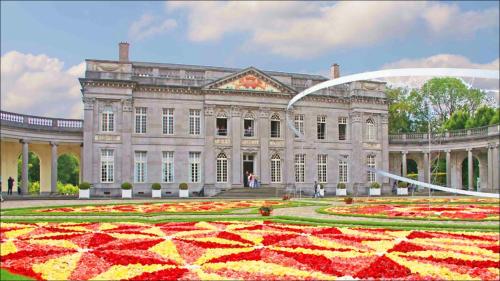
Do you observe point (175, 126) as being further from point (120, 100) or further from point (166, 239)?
point (166, 239)

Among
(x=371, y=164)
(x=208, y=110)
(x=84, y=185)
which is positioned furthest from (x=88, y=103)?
(x=371, y=164)

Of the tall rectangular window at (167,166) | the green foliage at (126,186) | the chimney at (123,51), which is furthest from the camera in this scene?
the chimney at (123,51)

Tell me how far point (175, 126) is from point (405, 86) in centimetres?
3484

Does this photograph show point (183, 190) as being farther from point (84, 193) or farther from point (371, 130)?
point (371, 130)

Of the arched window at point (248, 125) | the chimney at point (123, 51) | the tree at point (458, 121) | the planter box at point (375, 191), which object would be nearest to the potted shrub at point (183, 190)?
the arched window at point (248, 125)

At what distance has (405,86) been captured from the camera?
66.6m

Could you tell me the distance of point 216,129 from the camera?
4391 centimetres

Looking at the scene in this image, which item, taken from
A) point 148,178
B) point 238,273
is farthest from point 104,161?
point 238,273

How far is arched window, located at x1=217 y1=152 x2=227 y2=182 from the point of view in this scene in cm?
4381

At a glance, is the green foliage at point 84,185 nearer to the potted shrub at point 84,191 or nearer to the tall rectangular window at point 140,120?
the potted shrub at point 84,191

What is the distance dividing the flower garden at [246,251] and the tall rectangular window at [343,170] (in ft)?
107

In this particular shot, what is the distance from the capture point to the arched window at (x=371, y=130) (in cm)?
4872

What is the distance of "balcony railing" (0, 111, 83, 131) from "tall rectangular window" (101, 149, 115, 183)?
11.1ft

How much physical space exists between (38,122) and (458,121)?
41111 mm
